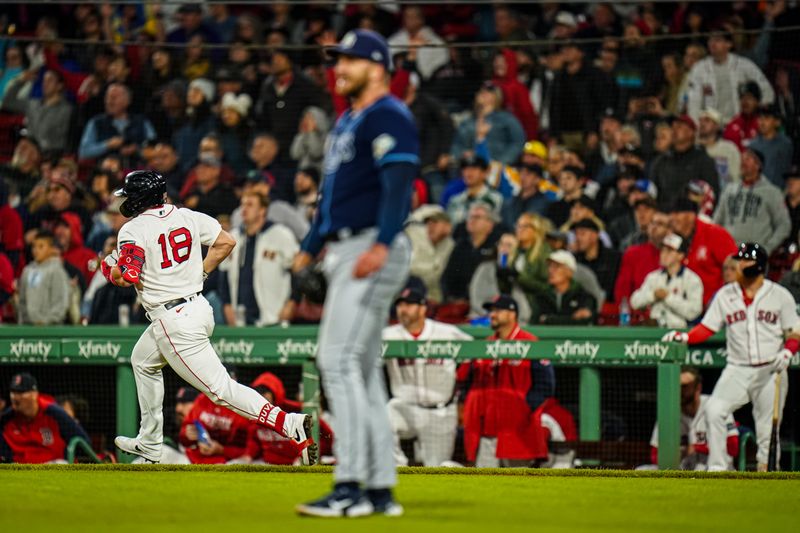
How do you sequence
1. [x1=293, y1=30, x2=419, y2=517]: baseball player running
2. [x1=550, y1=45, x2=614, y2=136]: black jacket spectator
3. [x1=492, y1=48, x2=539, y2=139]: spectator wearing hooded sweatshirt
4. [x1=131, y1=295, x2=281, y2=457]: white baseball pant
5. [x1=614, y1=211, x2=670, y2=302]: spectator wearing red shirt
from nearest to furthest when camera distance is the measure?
1. [x1=293, y1=30, x2=419, y2=517]: baseball player running
2. [x1=131, y1=295, x2=281, y2=457]: white baseball pant
3. [x1=614, y1=211, x2=670, y2=302]: spectator wearing red shirt
4. [x1=550, y1=45, x2=614, y2=136]: black jacket spectator
5. [x1=492, y1=48, x2=539, y2=139]: spectator wearing hooded sweatshirt

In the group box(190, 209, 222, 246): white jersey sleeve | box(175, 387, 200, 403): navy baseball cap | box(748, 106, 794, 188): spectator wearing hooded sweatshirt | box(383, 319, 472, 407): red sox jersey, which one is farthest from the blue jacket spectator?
box(190, 209, 222, 246): white jersey sleeve

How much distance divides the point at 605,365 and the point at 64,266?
5584mm

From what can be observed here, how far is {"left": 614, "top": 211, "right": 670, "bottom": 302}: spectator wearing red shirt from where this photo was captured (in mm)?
11375

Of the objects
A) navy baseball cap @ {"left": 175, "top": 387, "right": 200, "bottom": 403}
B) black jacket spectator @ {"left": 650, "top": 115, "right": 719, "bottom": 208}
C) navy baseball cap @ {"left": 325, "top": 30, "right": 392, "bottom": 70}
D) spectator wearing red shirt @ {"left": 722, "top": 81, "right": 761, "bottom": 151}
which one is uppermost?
spectator wearing red shirt @ {"left": 722, "top": 81, "right": 761, "bottom": 151}

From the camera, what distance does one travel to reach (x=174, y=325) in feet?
24.4

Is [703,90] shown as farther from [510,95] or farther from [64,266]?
[64,266]

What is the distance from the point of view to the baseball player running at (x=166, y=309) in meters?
7.45

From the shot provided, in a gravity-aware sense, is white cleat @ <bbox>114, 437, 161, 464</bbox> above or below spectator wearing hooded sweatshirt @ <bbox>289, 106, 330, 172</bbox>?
below

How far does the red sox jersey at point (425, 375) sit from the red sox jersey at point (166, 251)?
3.22 metres

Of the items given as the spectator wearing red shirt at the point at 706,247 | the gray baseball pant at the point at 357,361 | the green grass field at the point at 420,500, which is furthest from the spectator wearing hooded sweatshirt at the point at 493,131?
the gray baseball pant at the point at 357,361

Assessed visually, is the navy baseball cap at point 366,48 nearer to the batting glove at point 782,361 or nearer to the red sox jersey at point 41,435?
the batting glove at point 782,361

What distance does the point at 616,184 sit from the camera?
41.4ft

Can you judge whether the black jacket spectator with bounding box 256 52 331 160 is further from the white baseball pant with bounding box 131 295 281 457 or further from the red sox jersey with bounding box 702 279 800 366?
the white baseball pant with bounding box 131 295 281 457

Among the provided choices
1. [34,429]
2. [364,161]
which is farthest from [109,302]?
[364,161]
